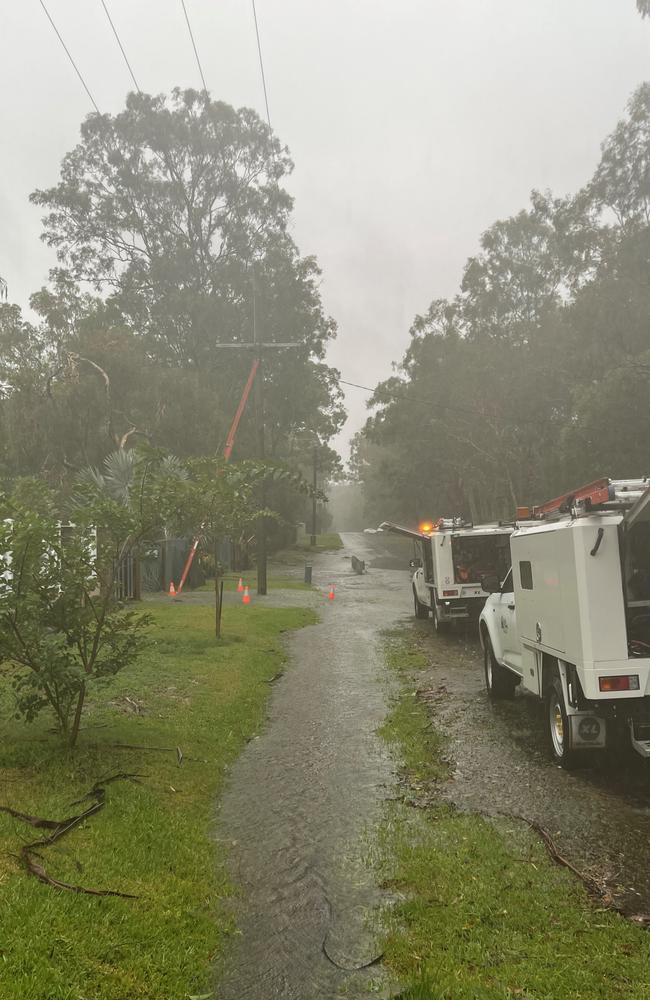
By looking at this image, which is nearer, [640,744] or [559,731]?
[640,744]

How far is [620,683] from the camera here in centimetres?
579

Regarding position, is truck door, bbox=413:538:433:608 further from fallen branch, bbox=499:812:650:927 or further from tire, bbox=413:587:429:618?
fallen branch, bbox=499:812:650:927

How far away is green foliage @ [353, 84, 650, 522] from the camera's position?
30734 mm

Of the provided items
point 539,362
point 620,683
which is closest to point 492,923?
point 620,683

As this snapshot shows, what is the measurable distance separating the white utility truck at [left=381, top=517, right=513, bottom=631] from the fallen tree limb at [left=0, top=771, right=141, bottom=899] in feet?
32.7

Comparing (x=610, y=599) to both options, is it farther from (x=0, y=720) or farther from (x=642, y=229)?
(x=642, y=229)

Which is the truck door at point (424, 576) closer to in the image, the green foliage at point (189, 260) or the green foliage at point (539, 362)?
the green foliage at point (539, 362)

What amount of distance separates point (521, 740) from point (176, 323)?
41514 millimetres

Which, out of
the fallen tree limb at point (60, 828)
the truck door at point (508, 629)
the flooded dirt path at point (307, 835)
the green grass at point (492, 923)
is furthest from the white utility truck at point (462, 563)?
the fallen tree limb at point (60, 828)

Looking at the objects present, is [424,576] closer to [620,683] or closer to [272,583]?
[620,683]

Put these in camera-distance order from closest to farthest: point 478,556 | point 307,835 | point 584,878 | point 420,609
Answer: point 584,878 < point 307,835 < point 478,556 < point 420,609

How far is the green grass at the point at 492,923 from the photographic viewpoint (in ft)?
11.6

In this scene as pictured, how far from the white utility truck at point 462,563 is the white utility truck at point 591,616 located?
7.63 m

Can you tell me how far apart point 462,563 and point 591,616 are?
10069 millimetres
